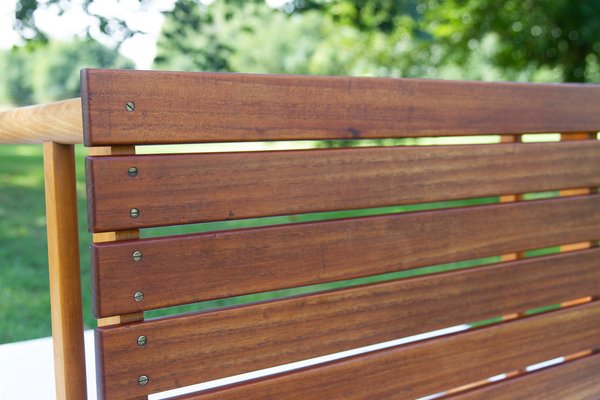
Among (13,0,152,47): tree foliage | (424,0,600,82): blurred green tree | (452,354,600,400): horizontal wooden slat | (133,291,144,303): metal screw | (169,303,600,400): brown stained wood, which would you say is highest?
(424,0,600,82): blurred green tree

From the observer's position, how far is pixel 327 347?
1.73m

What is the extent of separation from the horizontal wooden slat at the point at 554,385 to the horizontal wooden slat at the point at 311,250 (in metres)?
0.38

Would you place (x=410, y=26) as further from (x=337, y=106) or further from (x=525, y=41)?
(x=525, y=41)

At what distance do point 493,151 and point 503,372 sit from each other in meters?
0.62

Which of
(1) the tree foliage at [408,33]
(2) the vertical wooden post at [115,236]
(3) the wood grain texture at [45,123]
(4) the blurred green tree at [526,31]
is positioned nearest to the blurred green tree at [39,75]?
(1) the tree foliage at [408,33]

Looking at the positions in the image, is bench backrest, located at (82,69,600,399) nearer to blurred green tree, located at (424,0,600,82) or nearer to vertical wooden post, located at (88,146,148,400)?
vertical wooden post, located at (88,146,148,400)

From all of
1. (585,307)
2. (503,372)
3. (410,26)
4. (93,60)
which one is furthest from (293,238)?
(93,60)

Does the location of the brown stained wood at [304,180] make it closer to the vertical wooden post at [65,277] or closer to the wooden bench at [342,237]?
the wooden bench at [342,237]

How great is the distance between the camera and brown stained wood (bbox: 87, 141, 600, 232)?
1.42m

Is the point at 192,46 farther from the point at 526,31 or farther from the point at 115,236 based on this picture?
the point at 526,31

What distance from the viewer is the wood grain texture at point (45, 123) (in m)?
1.45

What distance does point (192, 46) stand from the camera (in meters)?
6.36

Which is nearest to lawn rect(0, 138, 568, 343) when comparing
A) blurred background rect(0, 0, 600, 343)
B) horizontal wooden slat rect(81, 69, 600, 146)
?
blurred background rect(0, 0, 600, 343)

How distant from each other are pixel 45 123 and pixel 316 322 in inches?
29.1
